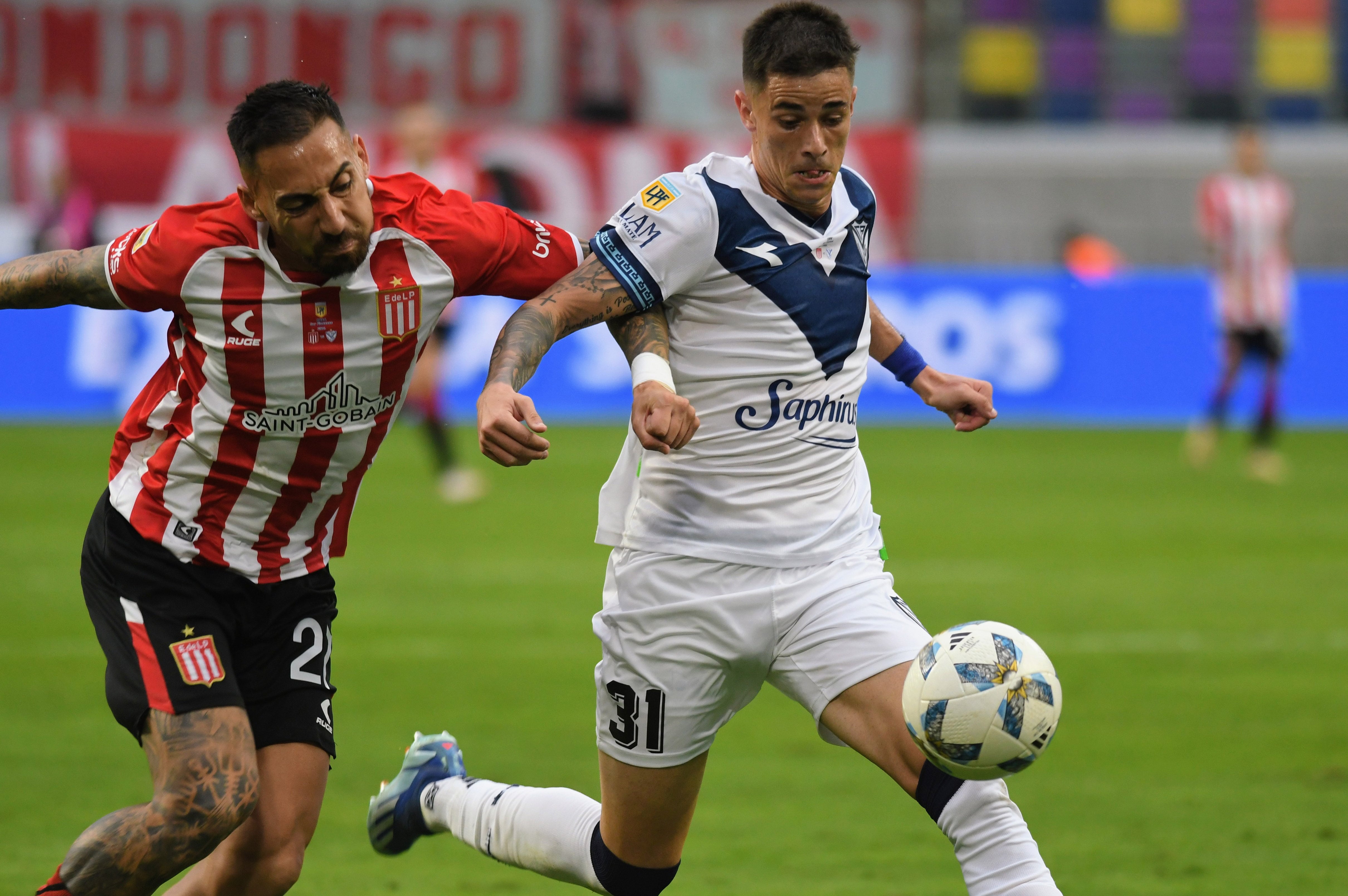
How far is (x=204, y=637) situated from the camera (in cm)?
373

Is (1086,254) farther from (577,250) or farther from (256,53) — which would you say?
(577,250)

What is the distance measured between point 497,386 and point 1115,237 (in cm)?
1879

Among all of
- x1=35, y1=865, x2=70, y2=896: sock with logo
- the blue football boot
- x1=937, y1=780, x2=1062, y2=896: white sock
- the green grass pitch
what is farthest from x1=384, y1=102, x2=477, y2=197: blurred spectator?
x1=937, y1=780, x2=1062, y2=896: white sock

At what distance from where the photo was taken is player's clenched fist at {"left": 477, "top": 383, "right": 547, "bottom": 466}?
10.7ft

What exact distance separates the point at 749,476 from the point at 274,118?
127cm

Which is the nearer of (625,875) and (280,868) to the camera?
(280,868)

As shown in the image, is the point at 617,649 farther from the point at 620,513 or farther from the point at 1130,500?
the point at 1130,500

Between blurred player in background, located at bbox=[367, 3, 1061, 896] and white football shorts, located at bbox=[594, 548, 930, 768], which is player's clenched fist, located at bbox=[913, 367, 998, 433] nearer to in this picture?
blurred player in background, located at bbox=[367, 3, 1061, 896]

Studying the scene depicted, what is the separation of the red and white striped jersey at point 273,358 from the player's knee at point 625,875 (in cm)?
95

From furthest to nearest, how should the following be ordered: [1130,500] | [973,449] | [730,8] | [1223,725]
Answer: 1. [730,8]
2. [973,449]
3. [1130,500]
4. [1223,725]

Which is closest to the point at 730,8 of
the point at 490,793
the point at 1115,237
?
the point at 1115,237

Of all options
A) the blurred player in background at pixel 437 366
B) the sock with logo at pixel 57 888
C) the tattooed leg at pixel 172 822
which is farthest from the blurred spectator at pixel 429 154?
the sock with logo at pixel 57 888

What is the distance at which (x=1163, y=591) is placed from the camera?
8.98 metres

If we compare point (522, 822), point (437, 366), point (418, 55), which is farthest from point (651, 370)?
point (418, 55)
